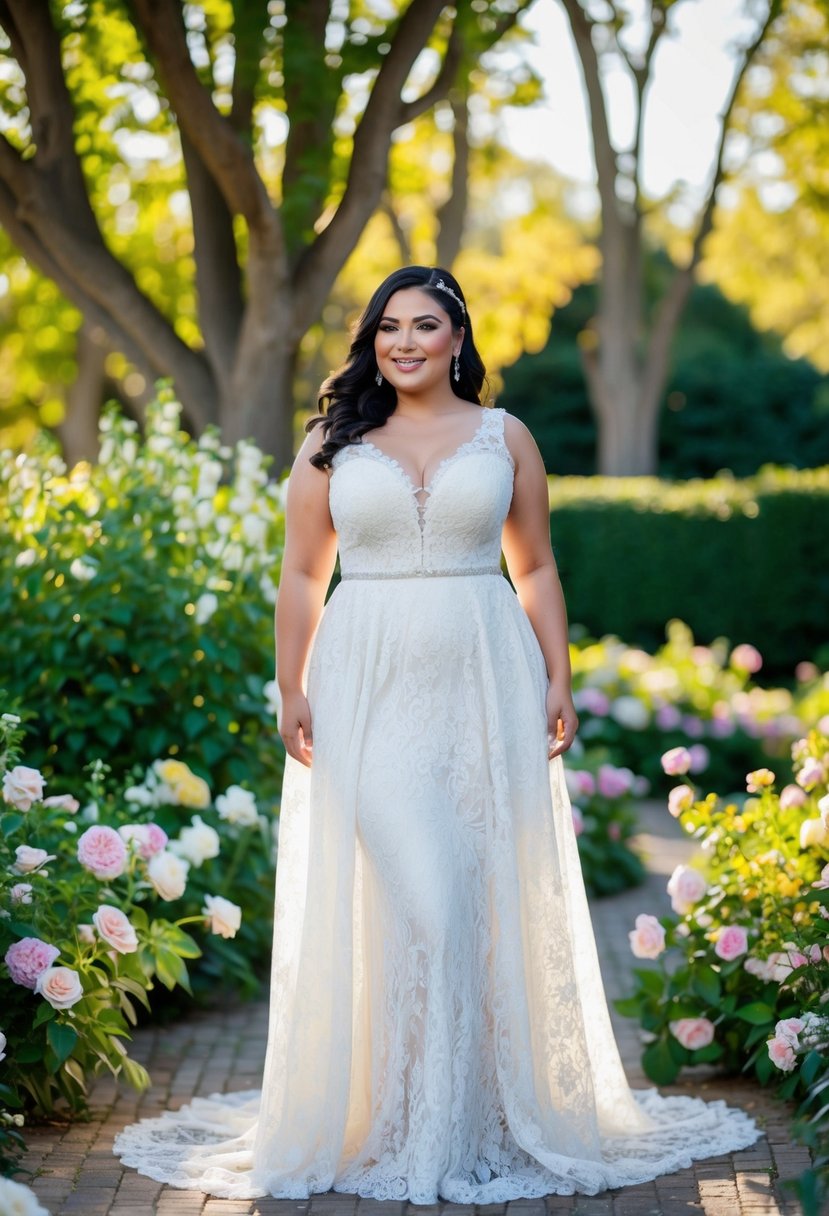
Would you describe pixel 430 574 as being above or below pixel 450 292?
below

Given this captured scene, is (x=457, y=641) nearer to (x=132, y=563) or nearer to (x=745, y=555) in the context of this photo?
(x=132, y=563)

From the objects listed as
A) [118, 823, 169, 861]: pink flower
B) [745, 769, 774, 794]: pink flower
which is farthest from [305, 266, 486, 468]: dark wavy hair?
[745, 769, 774, 794]: pink flower

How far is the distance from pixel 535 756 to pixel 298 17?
4.59 m

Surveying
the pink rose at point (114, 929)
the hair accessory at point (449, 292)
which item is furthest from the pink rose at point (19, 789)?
the hair accessory at point (449, 292)

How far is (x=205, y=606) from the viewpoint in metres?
5.70

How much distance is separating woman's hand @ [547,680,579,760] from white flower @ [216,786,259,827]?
1.67 m

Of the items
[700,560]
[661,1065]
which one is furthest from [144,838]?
[700,560]

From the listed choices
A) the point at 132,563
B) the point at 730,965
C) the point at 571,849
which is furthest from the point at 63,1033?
the point at 132,563

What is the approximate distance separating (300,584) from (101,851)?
0.89 meters

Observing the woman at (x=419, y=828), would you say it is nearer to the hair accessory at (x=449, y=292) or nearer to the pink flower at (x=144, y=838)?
the hair accessory at (x=449, y=292)

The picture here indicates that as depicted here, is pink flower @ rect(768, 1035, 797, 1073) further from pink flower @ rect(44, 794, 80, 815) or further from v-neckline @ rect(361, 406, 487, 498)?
pink flower @ rect(44, 794, 80, 815)

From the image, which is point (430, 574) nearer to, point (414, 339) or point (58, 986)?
point (414, 339)

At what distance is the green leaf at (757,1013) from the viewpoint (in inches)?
174

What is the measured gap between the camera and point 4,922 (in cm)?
400
